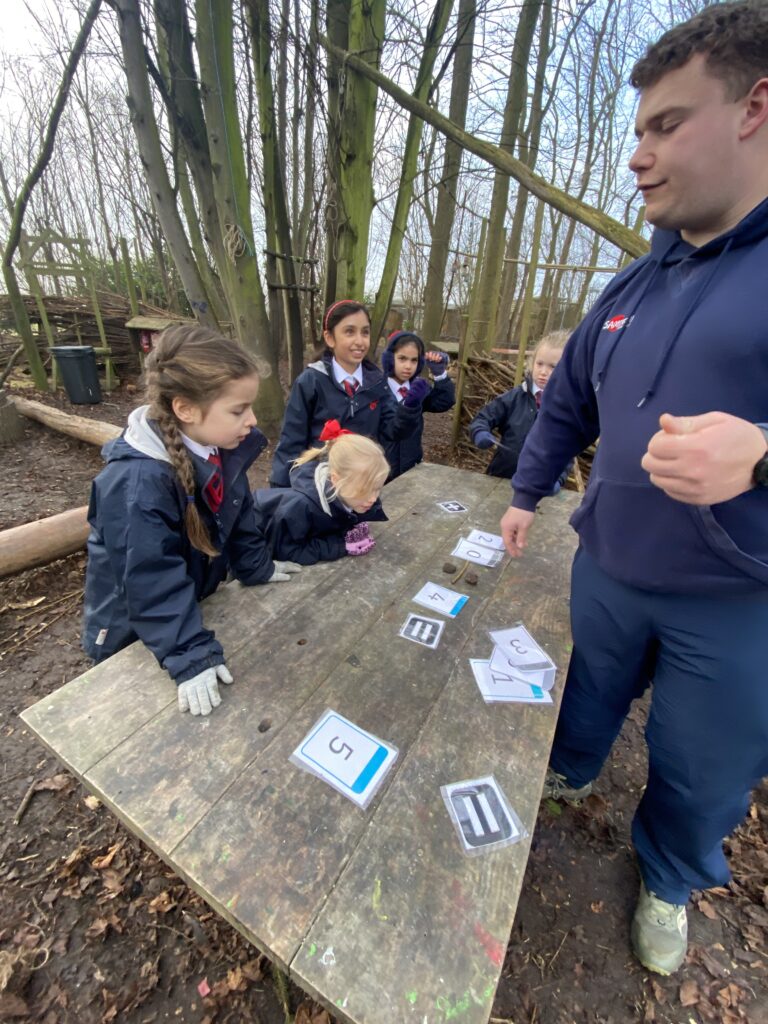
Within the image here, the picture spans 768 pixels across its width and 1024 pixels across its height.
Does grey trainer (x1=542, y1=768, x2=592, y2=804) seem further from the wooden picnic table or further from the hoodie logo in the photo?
the hoodie logo

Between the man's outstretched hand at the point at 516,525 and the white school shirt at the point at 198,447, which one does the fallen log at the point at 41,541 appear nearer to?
the white school shirt at the point at 198,447

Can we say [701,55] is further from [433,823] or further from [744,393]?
[433,823]

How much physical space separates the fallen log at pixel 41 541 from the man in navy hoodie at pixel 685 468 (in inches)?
122

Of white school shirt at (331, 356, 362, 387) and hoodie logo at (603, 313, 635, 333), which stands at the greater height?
hoodie logo at (603, 313, 635, 333)

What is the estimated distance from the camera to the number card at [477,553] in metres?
2.22

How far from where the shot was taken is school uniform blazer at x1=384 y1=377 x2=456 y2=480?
3840 millimetres

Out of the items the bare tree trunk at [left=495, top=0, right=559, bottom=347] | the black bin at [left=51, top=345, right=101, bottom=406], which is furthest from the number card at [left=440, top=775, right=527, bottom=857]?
the bare tree trunk at [left=495, top=0, right=559, bottom=347]

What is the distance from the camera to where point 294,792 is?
1.13 meters

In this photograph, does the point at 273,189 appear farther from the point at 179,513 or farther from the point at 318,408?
the point at 179,513

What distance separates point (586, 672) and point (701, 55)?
1.67m

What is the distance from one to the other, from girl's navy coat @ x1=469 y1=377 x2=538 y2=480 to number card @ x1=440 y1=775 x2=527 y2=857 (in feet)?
9.18

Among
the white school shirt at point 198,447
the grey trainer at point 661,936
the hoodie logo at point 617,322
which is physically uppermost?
the hoodie logo at point 617,322

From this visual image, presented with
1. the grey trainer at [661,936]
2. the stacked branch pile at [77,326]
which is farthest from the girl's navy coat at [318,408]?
the stacked branch pile at [77,326]

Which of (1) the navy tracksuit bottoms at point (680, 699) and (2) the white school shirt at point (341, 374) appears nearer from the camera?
(1) the navy tracksuit bottoms at point (680, 699)
